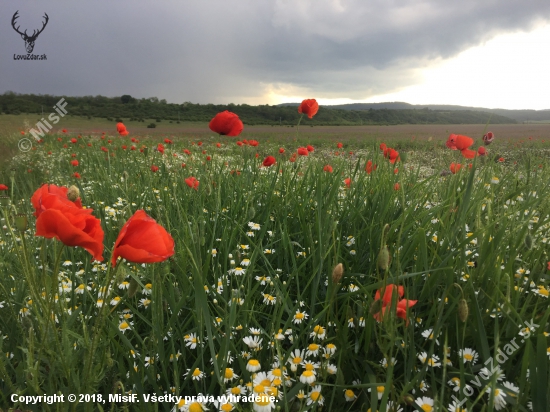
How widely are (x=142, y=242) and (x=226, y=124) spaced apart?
2006 mm

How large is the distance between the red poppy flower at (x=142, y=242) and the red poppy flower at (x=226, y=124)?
6.28ft

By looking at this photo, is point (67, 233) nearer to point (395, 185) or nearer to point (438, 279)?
point (438, 279)

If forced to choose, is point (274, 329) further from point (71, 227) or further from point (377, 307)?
point (71, 227)

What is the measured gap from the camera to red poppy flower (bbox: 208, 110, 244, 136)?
9.18 feet

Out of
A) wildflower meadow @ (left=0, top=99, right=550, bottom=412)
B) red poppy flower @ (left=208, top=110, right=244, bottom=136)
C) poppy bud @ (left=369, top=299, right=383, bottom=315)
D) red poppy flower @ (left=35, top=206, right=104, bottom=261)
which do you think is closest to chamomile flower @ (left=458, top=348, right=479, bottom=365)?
wildflower meadow @ (left=0, top=99, right=550, bottom=412)

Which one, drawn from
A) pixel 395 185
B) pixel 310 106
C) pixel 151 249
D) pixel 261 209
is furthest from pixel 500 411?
pixel 310 106

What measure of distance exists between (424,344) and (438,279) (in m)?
0.38

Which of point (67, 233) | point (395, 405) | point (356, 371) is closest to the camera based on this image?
point (67, 233)

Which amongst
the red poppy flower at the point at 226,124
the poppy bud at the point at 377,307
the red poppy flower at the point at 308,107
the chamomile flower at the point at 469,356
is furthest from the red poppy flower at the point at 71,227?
the red poppy flower at the point at 308,107

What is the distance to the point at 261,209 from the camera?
9.61ft

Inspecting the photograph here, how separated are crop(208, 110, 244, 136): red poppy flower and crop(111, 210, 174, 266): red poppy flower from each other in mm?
1914

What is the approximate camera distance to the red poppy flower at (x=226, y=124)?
2.80m

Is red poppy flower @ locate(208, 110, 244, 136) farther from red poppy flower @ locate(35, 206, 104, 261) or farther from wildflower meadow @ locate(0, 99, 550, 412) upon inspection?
red poppy flower @ locate(35, 206, 104, 261)

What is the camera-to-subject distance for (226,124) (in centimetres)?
283
